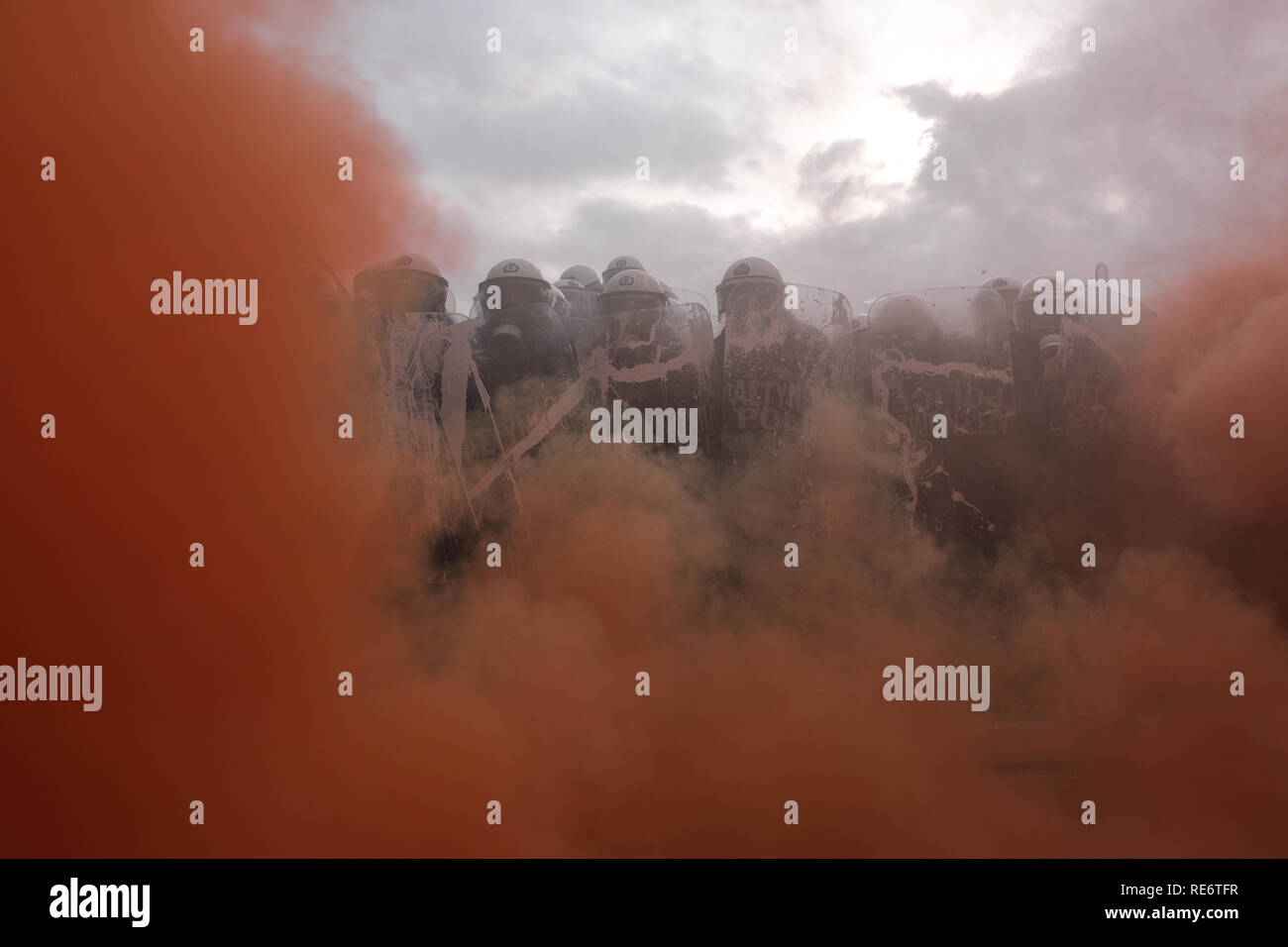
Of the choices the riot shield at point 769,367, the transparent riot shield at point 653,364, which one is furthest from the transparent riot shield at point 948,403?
the transparent riot shield at point 653,364

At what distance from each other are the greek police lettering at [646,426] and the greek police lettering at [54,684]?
7066mm

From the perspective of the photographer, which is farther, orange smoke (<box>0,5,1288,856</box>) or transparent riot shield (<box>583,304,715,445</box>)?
transparent riot shield (<box>583,304,715,445</box>)

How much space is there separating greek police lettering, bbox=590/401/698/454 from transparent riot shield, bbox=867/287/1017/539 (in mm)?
2973

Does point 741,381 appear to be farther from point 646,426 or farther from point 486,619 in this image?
point 486,619

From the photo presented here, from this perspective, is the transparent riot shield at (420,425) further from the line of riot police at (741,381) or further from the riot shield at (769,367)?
the riot shield at (769,367)

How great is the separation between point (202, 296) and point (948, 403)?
10377 mm

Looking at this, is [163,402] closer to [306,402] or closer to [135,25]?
[306,402]

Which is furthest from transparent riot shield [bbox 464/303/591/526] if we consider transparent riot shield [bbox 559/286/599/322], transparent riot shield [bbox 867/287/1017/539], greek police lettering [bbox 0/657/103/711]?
greek police lettering [bbox 0/657/103/711]

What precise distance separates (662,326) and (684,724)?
19.5ft

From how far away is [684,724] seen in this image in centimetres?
1166

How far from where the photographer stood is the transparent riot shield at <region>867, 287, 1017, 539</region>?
14.1 meters

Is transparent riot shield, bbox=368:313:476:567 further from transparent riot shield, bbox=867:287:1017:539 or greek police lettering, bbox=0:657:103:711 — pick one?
transparent riot shield, bbox=867:287:1017:539

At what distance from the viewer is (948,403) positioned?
14.1 m

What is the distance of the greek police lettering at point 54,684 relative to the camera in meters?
9.28
